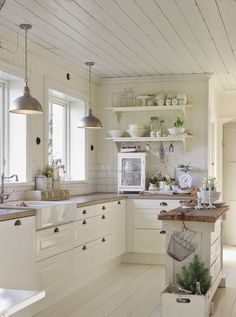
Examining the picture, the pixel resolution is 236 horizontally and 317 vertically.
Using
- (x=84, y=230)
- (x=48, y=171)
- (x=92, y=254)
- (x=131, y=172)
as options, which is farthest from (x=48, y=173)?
(x=131, y=172)

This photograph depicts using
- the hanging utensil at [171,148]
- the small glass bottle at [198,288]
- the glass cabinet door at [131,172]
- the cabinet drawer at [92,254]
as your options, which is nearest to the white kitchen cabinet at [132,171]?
the glass cabinet door at [131,172]

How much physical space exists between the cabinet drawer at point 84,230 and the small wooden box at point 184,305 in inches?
54.3

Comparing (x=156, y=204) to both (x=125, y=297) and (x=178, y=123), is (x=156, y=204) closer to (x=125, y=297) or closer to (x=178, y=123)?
(x=178, y=123)

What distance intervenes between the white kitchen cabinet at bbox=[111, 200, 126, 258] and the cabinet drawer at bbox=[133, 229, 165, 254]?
0.17 m

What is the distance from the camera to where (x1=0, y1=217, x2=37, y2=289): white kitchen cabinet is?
3441 mm

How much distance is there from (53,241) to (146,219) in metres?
2.24

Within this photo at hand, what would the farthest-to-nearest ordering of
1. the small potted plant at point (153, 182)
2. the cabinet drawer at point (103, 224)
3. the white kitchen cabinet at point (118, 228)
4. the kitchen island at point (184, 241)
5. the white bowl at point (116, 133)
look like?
the white bowl at point (116, 133) < the small potted plant at point (153, 182) < the white kitchen cabinet at point (118, 228) < the cabinet drawer at point (103, 224) < the kitchen island at point (184, 241)

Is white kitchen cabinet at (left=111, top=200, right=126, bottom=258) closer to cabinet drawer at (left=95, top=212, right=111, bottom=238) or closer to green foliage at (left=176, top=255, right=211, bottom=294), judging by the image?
cabinet drawer at (left=95, top=212, right=111, bottom=238)

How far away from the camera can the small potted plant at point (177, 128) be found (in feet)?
21.5

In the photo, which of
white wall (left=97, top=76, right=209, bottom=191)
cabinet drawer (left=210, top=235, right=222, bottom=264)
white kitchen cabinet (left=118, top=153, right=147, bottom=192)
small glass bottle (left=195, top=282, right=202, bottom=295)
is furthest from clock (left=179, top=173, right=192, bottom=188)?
small glass bottle (left=195, top=282, right=202, bottom=295)

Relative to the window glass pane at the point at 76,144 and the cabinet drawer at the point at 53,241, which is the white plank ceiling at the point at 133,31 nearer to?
the window glass pane at the point at 76,144

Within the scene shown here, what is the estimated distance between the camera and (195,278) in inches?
150

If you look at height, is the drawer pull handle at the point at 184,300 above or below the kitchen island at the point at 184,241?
below

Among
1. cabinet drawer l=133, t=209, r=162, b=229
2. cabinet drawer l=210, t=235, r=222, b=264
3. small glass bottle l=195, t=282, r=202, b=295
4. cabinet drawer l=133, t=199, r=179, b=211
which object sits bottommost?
small glass bottle l=195, t=282, r=202, b=295
